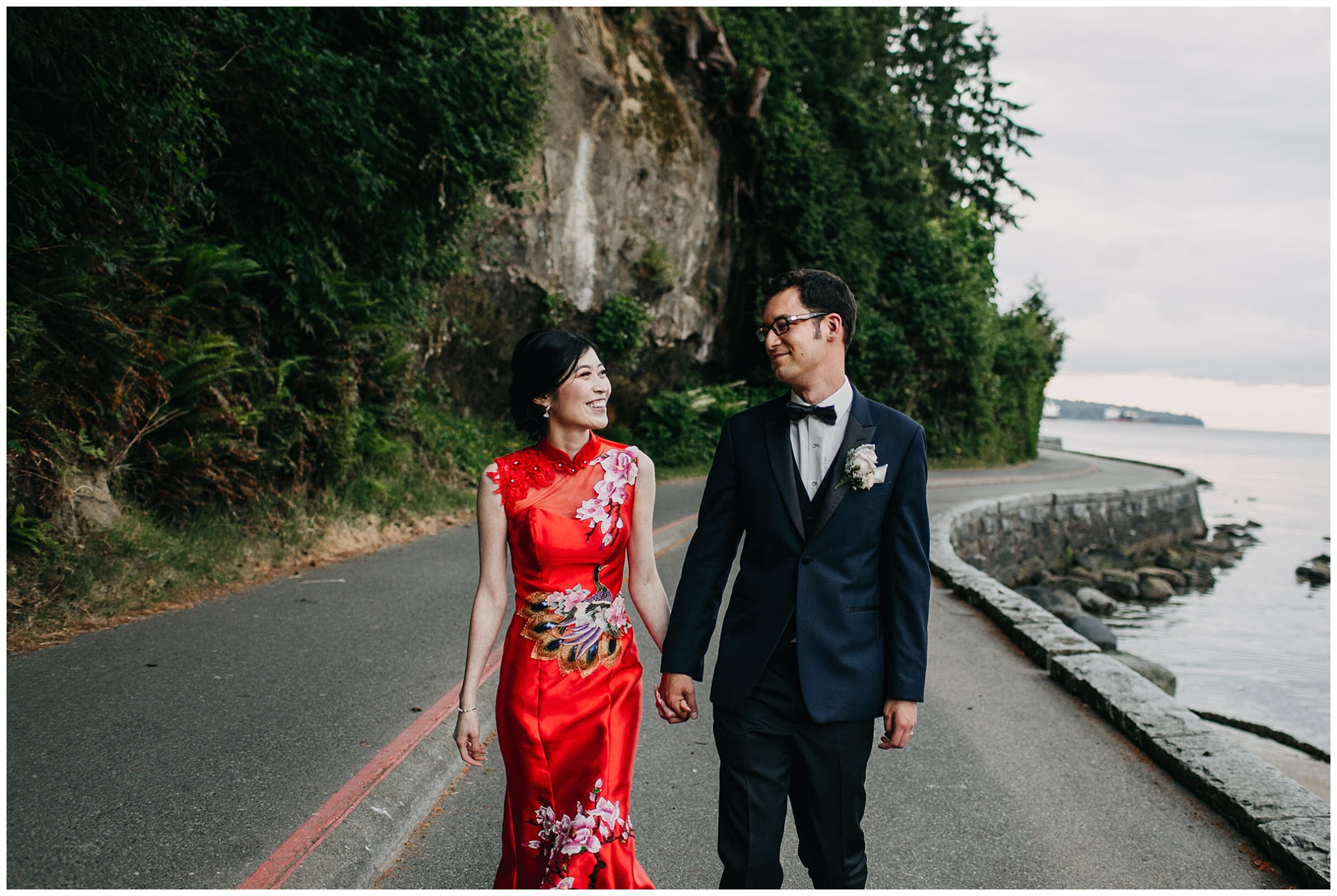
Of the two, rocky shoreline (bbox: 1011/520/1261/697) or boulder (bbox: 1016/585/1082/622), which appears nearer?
boulder (bbox: 1016/585/1082/622)

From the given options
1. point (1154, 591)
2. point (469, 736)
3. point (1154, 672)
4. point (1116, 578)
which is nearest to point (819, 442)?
point (469, 736)

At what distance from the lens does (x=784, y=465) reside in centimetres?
268

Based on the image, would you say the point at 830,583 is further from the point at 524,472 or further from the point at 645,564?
the point at 524,472

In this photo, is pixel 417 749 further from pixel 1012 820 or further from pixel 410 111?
pixel 410 111

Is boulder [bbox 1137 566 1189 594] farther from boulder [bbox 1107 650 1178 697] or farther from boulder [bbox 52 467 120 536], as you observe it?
boulder [bbox 52 467 120 536]

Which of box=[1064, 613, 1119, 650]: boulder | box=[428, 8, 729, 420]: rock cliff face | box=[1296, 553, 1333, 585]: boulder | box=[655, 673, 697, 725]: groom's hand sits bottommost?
box=[1296, 553, 1333, 585]: boulder

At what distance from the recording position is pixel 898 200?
27797 mm

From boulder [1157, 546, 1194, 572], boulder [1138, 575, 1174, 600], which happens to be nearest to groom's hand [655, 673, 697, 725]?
boulder [1138, 575, 1174, 600]

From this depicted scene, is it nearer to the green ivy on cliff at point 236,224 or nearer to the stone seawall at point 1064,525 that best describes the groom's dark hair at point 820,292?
the green ivy on cliff at point 236,224

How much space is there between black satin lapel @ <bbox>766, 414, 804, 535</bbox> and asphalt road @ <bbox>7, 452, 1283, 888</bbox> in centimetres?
168

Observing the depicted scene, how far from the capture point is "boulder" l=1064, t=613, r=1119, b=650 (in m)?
10.8

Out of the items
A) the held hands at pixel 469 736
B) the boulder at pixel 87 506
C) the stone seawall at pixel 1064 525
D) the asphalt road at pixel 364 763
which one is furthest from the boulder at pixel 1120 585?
the held hands at pixel 469 736

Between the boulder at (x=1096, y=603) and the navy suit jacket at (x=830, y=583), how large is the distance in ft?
55.0

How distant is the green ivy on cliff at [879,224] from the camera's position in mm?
24438
